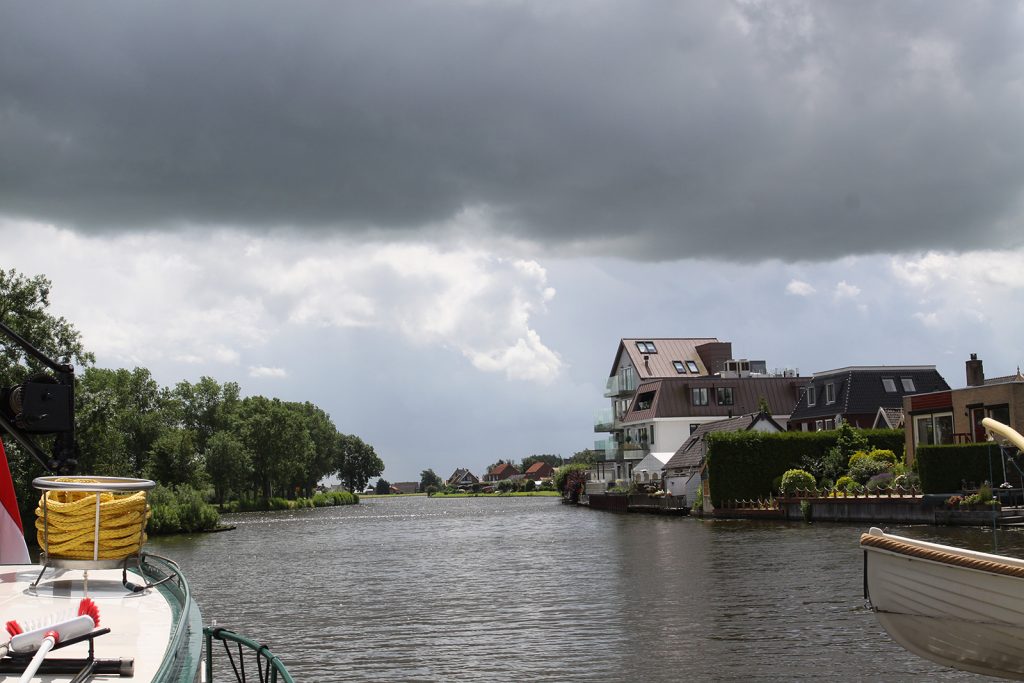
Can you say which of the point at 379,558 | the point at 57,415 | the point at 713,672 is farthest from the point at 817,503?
the point at 57,415

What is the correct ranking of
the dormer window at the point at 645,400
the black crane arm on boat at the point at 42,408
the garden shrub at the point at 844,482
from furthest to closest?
the dormer window at the point at 645,400 → the garden shrub at the point at 844,482 → the black crane arm on boat at the point at 42,408

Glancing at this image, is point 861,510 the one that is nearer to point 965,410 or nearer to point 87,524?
point 965,410

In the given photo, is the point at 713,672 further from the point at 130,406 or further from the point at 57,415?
the point at 130,406

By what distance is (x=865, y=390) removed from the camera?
→ 7012 centimetres

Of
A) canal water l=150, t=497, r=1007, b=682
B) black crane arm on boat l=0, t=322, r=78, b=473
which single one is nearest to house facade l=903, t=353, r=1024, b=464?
canal water l=150, t=497, r=1007, b=682

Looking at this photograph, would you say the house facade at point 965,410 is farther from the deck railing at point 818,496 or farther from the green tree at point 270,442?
the green tree at point 270,442

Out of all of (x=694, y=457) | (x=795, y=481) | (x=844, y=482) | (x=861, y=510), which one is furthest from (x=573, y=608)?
(x=694, y=457)

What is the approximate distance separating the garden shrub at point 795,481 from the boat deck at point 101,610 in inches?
1864

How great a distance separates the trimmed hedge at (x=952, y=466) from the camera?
145ft

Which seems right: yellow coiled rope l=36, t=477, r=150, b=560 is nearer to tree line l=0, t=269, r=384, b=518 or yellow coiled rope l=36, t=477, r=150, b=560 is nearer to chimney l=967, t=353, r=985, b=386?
tree line l=0, t=269, r=384, b=518

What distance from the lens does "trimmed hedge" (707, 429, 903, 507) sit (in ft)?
190

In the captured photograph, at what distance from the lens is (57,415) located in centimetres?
845

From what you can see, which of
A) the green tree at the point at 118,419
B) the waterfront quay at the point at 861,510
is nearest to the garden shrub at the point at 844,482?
the waterfront quay at the point at 861,510

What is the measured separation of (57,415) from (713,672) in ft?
33.1
